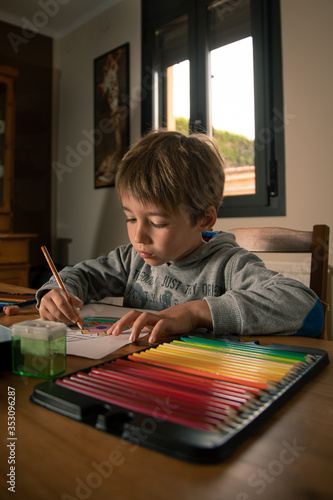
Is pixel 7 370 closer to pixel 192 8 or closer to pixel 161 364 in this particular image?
pixel 161 364

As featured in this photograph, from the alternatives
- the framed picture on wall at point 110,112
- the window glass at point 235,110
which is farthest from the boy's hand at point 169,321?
the framed picture on wall at point 110,112

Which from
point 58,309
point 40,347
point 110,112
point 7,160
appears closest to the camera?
point 40,347

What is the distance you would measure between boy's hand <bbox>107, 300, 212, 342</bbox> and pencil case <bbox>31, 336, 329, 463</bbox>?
A: 10cm

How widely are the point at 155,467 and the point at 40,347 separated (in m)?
0.21

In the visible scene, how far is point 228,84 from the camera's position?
2.27 metres

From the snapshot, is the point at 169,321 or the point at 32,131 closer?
the point at 169,321

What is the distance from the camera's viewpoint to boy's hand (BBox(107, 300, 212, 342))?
1.89 ft

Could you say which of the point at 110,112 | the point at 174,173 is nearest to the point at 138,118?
the point at 110,112

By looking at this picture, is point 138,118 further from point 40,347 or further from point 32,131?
point 40,347

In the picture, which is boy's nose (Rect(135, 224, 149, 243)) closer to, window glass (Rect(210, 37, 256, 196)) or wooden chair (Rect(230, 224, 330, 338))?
wooden chair (Rect(230, 224, 330, 338))

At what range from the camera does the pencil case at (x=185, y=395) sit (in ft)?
0.90

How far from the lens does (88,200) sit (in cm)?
319

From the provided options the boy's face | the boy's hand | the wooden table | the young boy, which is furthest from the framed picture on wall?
the wooden table

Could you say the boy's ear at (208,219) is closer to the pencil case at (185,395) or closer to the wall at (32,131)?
the pencil case at (185,395)
